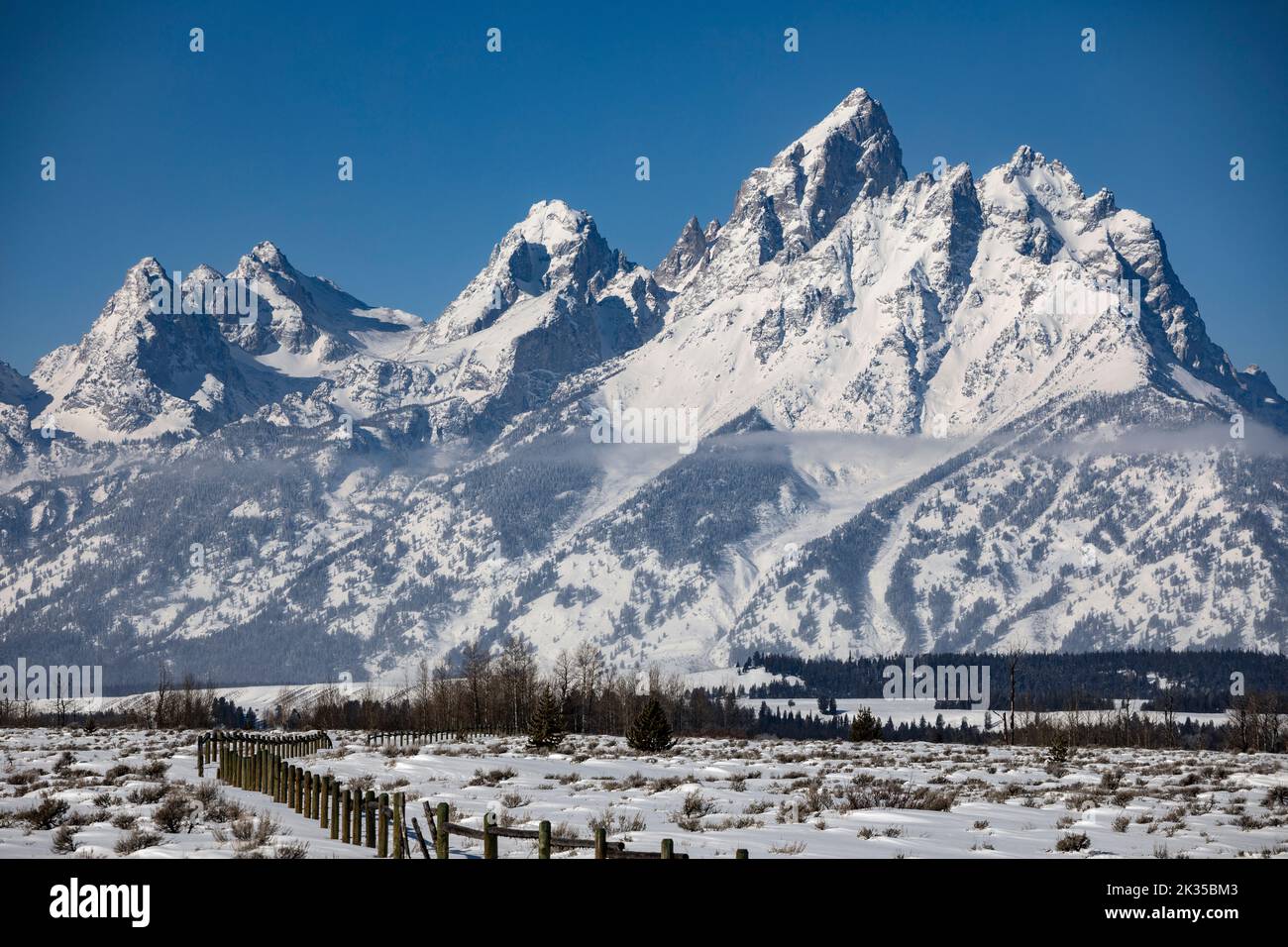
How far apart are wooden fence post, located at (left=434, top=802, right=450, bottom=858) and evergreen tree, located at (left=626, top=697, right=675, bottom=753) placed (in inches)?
1714

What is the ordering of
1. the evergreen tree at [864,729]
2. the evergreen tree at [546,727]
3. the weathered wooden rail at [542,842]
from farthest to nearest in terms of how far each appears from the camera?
the evergreen tree at [864,729], the evergreen tree at [546,727], the weathered wooden rail at [542,842]

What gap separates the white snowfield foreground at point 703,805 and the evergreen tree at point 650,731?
8.16 metres

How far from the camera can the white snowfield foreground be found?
22.6 meters

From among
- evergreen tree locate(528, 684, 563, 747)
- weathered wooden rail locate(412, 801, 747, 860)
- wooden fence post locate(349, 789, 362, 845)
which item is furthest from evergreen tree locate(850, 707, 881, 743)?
weathered wooden rail locate(412, 801, 747, 860)

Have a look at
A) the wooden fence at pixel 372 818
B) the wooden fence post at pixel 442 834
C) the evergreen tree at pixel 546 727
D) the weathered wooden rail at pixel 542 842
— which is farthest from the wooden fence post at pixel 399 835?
the evergreen tree at pixel 546 727

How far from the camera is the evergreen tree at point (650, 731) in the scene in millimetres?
62812

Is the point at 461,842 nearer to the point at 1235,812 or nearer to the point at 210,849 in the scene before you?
the point at 210,849

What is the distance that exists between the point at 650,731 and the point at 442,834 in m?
44.6

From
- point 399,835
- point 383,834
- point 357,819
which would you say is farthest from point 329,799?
point 399,835

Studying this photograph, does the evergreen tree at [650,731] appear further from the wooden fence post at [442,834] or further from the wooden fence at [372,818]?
the wooden fence post at [442,834]

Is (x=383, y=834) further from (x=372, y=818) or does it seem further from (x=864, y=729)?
(x=864, y=729)
